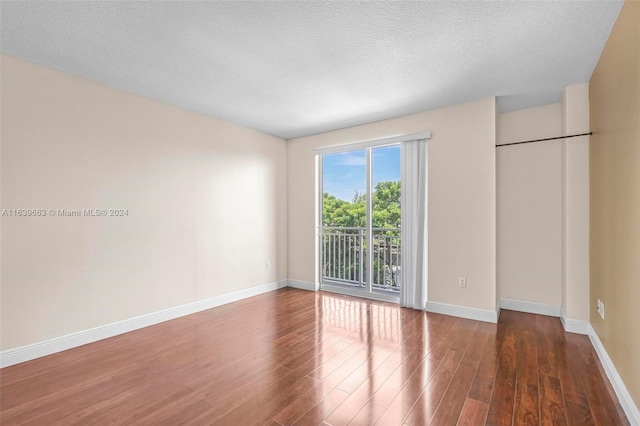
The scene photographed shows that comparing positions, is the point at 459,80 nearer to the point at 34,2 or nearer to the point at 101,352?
the point at 34,2

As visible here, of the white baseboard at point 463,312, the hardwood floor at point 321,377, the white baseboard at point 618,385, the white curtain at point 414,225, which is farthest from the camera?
the white curtain at point 414,225

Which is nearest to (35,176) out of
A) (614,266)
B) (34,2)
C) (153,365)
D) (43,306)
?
(43,306)

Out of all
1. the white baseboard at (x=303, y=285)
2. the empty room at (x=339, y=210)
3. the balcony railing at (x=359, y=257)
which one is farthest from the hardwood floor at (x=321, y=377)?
the white baseboard at (x=303, y=285)

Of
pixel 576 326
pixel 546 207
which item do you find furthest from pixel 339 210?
pixel 576 326

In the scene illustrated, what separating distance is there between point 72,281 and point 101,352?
2.37ft

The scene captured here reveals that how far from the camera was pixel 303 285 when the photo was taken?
4.99 metres

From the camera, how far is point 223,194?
13.8ft

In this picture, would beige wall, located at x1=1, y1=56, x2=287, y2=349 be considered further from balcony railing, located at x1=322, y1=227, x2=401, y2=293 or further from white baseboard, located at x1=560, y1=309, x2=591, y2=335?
white baseboard, located at x1=560, y1=309, x2=591, y2=335

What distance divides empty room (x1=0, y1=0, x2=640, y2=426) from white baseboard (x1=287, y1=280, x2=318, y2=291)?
189 mm

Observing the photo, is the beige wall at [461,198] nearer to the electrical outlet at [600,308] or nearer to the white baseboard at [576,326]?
the white baseboard at [576,326]

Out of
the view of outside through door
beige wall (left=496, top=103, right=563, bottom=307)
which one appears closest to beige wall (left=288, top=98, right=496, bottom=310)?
beige wall (left=496, top=103, right=563, bottom=307)

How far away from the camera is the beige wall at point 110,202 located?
2500mm

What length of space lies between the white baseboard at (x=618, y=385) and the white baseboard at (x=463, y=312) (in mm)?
865

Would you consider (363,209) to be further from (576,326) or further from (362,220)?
(576,326)
